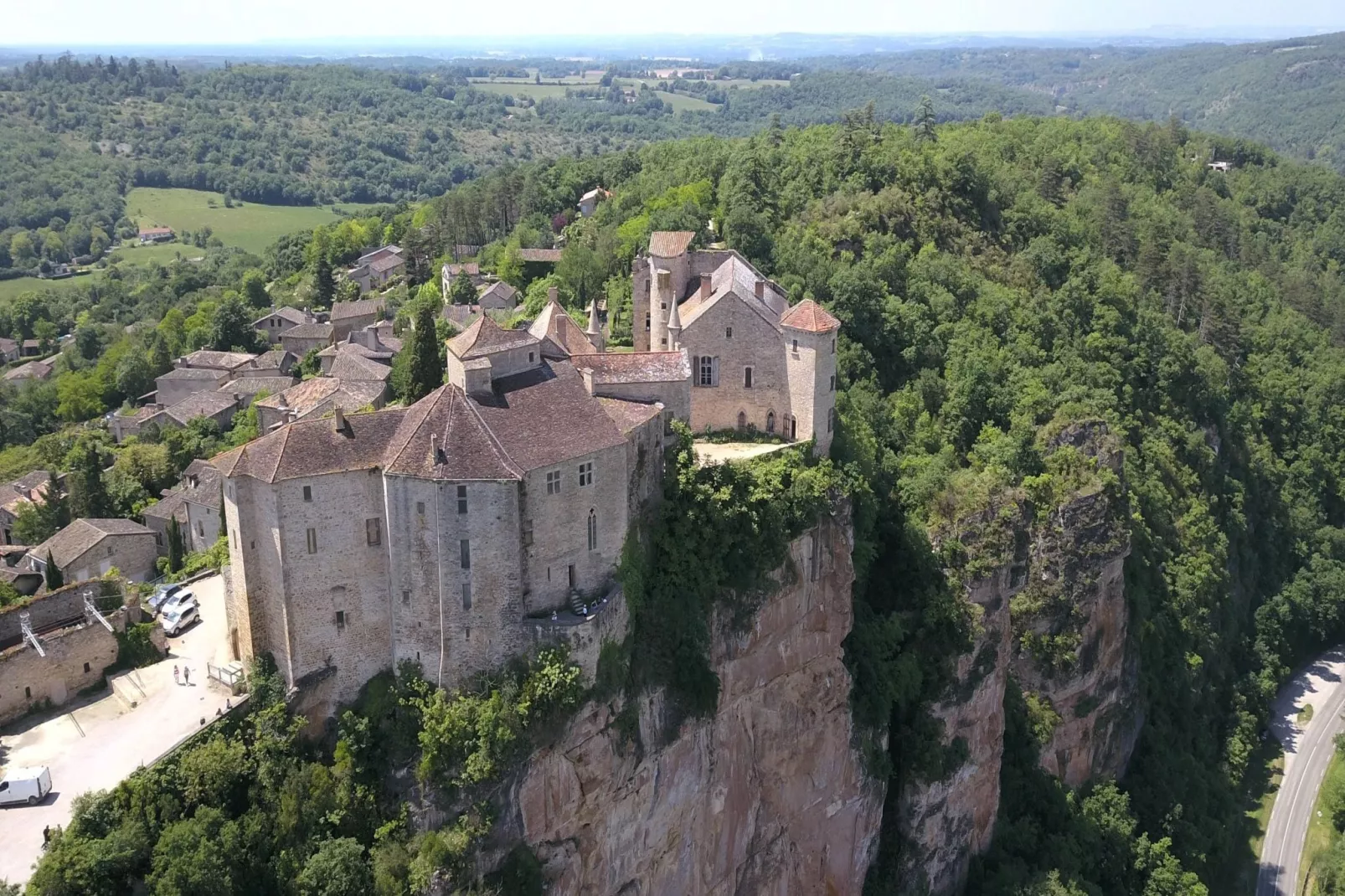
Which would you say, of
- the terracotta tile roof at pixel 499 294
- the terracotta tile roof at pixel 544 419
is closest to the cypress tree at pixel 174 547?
the terracotta tile roof at pixel 544 419

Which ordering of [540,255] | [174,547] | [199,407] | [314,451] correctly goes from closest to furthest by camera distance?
[314,451] < [174,547] < [199,407] < [540,255]

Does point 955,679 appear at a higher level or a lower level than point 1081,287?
lower

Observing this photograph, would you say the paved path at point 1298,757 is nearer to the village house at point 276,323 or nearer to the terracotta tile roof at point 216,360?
the terracotta tile roof at point 216,360

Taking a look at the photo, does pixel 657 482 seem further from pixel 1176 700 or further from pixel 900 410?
pixel 1176 700

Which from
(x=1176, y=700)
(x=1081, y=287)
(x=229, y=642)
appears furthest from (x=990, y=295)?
(x=229, y=642)

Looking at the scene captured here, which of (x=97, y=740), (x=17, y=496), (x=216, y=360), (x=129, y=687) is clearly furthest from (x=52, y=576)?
(x=216, y=360)

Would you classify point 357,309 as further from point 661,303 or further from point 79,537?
point 661,303
